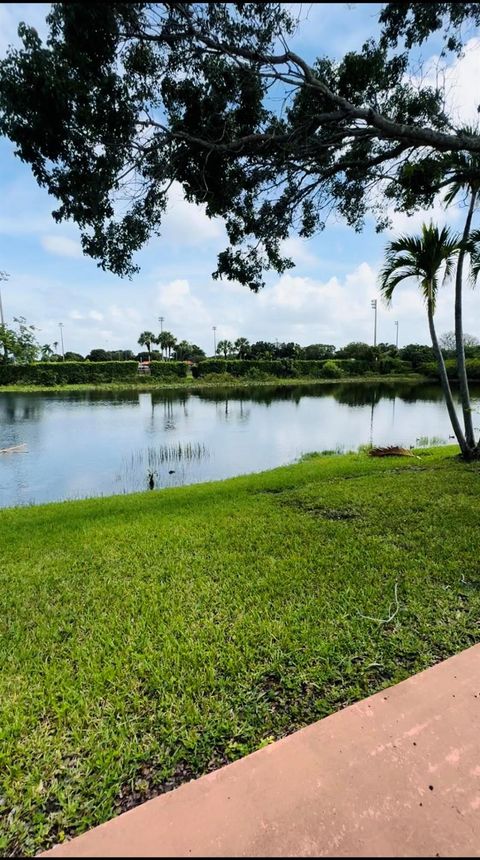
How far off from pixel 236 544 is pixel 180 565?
1.95 ft

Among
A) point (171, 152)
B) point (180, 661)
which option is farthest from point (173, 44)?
point (180, 661)

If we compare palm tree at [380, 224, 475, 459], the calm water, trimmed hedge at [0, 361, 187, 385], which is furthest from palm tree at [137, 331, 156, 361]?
palm tree at [380, 224, 475, 459]

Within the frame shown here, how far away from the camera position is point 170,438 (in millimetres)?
14711

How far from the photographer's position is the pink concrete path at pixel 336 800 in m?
1.25

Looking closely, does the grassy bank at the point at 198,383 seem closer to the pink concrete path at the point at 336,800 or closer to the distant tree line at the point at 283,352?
the distant tree line at the point at 283,352

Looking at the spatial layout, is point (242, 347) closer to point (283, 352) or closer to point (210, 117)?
point (283, 352)

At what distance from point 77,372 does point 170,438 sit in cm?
3151

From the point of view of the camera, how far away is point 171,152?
14.9ft

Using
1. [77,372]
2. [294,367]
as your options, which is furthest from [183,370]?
[294,367]

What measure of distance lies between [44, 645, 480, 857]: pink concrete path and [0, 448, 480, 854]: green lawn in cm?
12

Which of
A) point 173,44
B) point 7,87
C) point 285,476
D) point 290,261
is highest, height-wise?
point 173,44

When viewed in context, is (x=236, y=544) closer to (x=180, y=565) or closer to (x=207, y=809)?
(x=180, y=565)

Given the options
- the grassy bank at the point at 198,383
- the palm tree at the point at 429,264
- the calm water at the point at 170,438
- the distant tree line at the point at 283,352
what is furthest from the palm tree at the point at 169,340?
the palm tree at the point at 429,264

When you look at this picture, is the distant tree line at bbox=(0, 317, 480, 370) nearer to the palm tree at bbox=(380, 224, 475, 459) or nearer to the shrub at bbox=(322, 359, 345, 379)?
the shrub at bbox=(322, 359, 345, 379)
